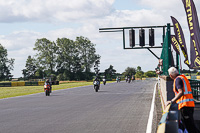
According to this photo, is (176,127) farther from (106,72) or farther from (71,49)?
(106,72)

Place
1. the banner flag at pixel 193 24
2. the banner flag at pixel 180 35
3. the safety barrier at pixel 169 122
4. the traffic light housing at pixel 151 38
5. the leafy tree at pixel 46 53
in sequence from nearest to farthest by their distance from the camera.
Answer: the safety barrier at pixel 169 122 < the banner flag at pixel 193 24 < the banner flag at pixel 180 35 < the traffic light housing at pixel 151 38 < the leafy tree at pixel 46 53

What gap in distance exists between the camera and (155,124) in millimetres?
10180

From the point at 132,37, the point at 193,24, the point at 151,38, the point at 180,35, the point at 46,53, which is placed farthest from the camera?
the point at 46,53

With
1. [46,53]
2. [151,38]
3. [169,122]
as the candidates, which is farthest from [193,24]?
[46,53]

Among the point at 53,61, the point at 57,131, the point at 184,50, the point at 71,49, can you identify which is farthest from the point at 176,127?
the point at 71,49

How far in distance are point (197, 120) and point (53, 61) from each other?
97.6 meters

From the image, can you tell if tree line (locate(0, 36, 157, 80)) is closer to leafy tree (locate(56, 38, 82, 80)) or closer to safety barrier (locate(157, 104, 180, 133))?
leafy tree (locate(56, 38, 82, 80))

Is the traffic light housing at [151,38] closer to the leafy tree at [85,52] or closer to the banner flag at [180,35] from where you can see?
the banner flag at [180,35]

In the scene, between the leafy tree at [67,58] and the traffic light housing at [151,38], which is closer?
the traffic light housing at [151,38]

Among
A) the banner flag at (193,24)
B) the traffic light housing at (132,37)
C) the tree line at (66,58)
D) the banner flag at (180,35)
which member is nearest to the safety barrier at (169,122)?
the banner flag at (193,24)

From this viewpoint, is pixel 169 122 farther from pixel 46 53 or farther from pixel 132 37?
pixel 46 53

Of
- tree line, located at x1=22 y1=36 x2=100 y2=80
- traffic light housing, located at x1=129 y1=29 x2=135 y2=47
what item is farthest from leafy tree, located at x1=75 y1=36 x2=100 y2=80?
traffic light housing, located at x1=129 y1=29 x2=135 y2=47

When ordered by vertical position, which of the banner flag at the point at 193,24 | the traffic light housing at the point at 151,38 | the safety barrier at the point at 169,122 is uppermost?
the traffic light housing at the point at 151,38

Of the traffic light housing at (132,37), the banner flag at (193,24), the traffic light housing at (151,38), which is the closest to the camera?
the banner flag at (193,24)
